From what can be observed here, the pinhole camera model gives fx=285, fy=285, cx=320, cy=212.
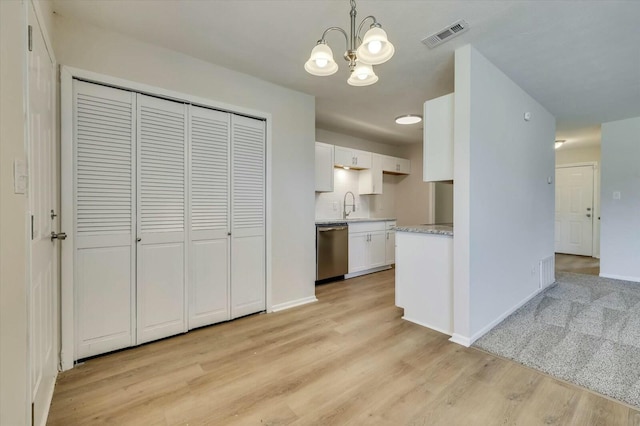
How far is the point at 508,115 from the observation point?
3010 millimetres

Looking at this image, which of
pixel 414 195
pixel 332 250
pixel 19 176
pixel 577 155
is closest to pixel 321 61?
pixel 19 176

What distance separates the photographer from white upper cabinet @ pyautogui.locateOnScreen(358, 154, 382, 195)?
5484 mm

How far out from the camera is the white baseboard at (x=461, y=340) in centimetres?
243

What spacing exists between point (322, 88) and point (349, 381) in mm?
2972

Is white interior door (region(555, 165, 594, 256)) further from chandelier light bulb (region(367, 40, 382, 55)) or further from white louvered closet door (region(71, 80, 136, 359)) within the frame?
white louvered closet door (region(71, 80, 136, 359))

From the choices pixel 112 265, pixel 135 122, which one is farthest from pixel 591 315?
pixel 135 122

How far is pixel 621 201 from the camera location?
4484 mm

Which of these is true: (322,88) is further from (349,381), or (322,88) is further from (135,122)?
(349,381)

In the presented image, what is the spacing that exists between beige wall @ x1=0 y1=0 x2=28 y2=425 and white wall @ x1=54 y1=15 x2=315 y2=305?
1130 millimetres

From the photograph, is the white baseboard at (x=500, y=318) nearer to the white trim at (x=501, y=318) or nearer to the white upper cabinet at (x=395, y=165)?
the white trim at (x=501, y=318)

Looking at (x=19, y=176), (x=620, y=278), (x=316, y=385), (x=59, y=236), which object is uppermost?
(x=19, y=176)

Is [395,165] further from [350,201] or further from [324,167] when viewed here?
[324,167]

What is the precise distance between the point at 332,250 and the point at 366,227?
0.91 meters

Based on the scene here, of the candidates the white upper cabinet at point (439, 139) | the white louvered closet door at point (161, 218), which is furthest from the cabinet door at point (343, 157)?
the white louvered closet door at point (161, 218)
